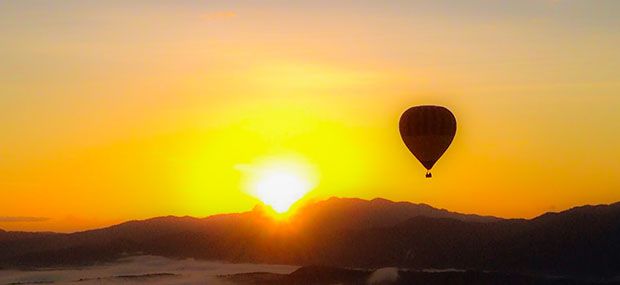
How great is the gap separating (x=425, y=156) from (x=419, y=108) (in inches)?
289

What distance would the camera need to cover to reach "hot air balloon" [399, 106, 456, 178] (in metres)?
91.2

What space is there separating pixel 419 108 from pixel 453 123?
3.52m

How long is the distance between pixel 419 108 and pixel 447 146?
5110 millimetres

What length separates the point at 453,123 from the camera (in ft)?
312

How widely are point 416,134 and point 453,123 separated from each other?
4091 millimetres

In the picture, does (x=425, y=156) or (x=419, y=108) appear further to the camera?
(x=419, y=108)

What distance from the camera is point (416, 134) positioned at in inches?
3686

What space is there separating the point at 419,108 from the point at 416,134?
331cm

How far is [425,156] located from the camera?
89938 millimetres

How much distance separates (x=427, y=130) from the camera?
9362cm

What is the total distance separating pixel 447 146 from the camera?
3659 inches

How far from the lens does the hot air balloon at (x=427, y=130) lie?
91194 millimetres
